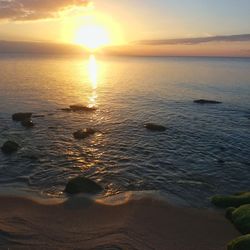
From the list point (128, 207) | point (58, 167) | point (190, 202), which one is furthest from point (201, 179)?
point (58, 167)

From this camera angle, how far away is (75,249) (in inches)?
647

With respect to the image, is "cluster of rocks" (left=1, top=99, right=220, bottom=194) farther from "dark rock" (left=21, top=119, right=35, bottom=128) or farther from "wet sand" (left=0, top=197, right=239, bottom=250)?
"wet sand" (left=0, top=197, right=239, bottom=250)

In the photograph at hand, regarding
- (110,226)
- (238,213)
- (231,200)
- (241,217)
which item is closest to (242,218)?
(241,217)

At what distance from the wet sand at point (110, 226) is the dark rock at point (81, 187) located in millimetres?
995

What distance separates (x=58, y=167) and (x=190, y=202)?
38.5 ft

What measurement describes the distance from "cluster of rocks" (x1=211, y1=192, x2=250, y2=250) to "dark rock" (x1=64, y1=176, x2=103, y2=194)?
8.11 m

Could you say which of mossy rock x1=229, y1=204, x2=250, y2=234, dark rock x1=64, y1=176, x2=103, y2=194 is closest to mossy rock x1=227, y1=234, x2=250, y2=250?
mossy rock x1=229, y1=204, x2=250, y2=234

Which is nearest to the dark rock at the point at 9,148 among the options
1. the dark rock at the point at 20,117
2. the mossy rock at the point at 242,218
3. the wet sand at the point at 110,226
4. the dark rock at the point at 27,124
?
the dark rock at the point at 27,124

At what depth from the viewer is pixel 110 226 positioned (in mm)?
18891

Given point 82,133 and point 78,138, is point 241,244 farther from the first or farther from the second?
point 82,133

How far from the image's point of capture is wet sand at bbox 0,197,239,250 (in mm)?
17078

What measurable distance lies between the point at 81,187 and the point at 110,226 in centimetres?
497

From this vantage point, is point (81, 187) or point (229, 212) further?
point (81, 187)

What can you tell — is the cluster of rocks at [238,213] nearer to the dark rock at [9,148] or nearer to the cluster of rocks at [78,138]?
the cluster of rocks at [78,138]
